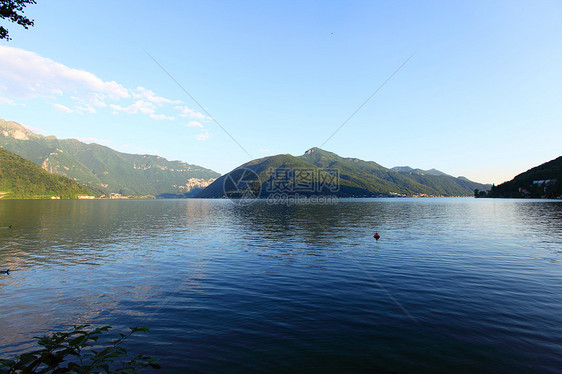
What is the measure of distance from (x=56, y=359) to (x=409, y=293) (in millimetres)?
21419

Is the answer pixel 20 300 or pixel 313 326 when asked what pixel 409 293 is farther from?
pixel 20 300

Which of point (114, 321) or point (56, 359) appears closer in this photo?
point (56, 359)

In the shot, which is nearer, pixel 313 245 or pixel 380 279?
pixel 380 279

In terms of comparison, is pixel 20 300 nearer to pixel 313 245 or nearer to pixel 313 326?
pixel 313 326

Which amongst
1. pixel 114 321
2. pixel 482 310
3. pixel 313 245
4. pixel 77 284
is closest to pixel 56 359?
pixel 114 321

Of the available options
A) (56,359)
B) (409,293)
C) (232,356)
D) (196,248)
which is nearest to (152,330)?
(232,356)

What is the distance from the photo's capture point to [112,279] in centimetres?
2534

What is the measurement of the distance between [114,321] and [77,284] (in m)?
10.5

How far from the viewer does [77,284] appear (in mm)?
23781

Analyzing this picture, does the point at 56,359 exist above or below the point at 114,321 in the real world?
above

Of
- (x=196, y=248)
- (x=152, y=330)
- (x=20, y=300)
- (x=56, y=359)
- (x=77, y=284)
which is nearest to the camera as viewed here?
(x=56, y=359)

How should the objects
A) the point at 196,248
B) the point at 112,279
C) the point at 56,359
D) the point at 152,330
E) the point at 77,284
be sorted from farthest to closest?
the point at 196,248 < the point at 112,279 < the point at 77,284 < the point at 152,330 < the point at 56,359

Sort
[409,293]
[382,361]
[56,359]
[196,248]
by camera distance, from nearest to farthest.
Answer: [56,359] → [382,361] → [409,293] → [196,248]

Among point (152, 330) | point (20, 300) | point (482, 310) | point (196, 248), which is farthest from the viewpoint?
point (196, 248)
